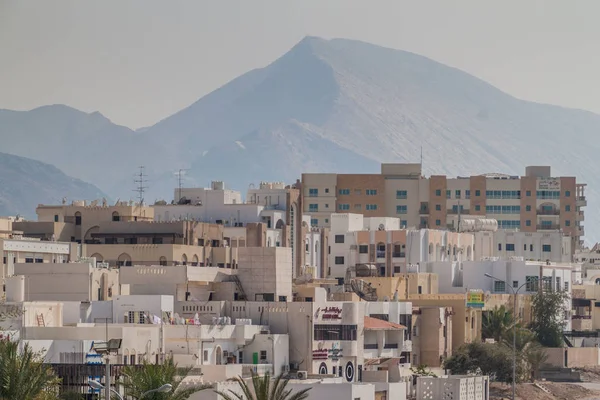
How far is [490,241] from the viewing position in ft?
511

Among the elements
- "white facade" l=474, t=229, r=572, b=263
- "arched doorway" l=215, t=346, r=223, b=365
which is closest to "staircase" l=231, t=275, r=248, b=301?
"arched doorway" l=215, t=346, r=223, b=365

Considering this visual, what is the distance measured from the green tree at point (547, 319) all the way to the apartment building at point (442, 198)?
60.6m

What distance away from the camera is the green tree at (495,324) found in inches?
4537

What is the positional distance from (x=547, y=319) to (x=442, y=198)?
6786cm

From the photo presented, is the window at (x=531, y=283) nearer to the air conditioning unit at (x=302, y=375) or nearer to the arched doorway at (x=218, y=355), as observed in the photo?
the arched doorway at (x=218, y=355)

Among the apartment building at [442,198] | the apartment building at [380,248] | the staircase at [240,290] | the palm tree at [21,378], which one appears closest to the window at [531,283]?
the apartment building at [380,248]

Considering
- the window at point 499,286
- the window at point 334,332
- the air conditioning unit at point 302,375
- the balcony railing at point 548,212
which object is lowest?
the air conditioning unit at point 302,375

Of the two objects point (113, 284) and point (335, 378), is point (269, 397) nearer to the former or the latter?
point (335, 378)


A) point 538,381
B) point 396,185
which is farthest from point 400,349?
point 396,185

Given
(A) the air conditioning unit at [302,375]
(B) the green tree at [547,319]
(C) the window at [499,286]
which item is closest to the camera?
(A) the air conditioning unit at [302,375]

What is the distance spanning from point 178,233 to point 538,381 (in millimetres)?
24985

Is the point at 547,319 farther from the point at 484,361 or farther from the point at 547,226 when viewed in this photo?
the point at 547,226

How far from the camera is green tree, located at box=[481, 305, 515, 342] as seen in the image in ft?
378

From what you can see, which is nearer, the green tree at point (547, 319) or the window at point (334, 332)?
the window at point (334, 332)
